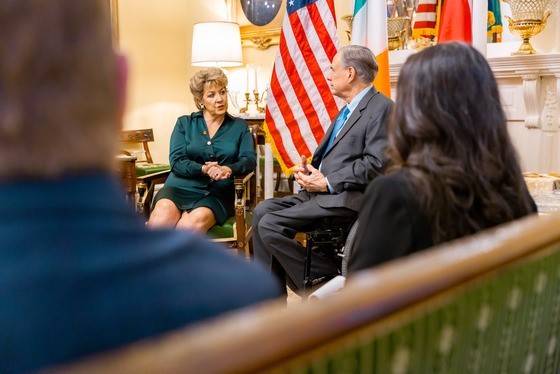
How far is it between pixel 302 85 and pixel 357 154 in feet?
3.58

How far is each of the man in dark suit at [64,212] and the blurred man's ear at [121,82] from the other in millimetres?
19

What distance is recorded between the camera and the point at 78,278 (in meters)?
0.55

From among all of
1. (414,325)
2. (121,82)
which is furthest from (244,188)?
(121,82)

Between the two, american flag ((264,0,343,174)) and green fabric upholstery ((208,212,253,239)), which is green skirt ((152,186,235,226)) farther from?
american flag ((264,0,343,174))

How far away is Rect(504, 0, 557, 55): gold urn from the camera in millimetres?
3729

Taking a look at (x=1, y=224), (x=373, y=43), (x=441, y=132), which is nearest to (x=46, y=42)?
(x=1, y=224)

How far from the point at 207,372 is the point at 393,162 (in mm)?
1074

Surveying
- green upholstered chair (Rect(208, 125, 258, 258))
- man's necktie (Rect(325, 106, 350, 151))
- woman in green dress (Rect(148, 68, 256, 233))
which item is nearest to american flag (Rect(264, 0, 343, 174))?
woman in green dress (Rect(148, 68, 256, 233))

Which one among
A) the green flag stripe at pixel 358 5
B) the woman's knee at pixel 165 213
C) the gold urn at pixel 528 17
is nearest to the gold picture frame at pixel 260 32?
the green flag stripe at pixel 358 5

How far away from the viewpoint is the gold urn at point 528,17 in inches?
147

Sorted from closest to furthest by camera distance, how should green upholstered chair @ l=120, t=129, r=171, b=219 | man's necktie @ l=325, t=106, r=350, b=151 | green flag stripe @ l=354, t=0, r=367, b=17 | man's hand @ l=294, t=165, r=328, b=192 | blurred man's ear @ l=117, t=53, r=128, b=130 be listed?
blurred man's ear @ l=117, t=53, r=128, b=130
man's hand @ l=294, t=165, r=328, b=192
man's necktie @ l=325, t=106, r=350, b=151
green upholstered chair @ l=120, t=129, r=171, b=219
green flag stripe @ l=354, t=0, r=367, b=17

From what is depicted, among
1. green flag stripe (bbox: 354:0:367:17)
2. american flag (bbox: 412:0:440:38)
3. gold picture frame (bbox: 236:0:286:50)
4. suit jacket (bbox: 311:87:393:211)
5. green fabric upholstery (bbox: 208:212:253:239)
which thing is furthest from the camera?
gold picture frame (bbox: 236:0:286:50)

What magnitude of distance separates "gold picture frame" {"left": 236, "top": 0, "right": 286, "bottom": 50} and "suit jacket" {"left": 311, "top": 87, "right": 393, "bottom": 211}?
332 cm

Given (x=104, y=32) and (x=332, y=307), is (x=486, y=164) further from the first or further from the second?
(x=104, y=32)
